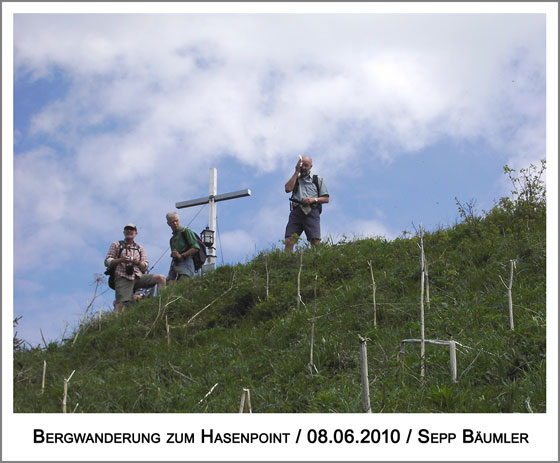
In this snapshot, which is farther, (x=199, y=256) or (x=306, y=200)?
(x=199, y=256)

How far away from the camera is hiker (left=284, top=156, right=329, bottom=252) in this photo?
10336 mm

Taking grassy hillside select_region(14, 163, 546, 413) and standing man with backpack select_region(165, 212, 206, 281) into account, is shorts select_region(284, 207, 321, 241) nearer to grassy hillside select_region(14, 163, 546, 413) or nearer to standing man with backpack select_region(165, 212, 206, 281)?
grassy hillside select_region(14, 163, 546, 413)

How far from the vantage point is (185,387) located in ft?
20.2

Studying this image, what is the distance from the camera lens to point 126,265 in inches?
400

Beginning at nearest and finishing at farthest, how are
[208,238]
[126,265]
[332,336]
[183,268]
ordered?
1. [332,336]
2. [126,265]
3. [183,268]
4. [208,238]

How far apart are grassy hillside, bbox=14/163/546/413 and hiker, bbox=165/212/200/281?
69 cm

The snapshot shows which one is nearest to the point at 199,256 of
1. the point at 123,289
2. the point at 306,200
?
the point at 123,289

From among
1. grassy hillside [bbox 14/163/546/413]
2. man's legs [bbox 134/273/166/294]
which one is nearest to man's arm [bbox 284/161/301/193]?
grassy hillside [bbox 14/163/546/413]

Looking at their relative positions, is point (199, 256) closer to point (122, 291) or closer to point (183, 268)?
point (183, 268)

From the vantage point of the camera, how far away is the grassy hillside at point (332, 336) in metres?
4.92

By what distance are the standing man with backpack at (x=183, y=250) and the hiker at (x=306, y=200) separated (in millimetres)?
1574

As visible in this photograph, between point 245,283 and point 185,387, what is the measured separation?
3.01m

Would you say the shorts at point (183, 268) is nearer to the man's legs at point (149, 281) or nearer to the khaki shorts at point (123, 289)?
the man's legs at point (149, 281)

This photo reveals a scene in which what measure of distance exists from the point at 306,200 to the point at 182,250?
230 cm
